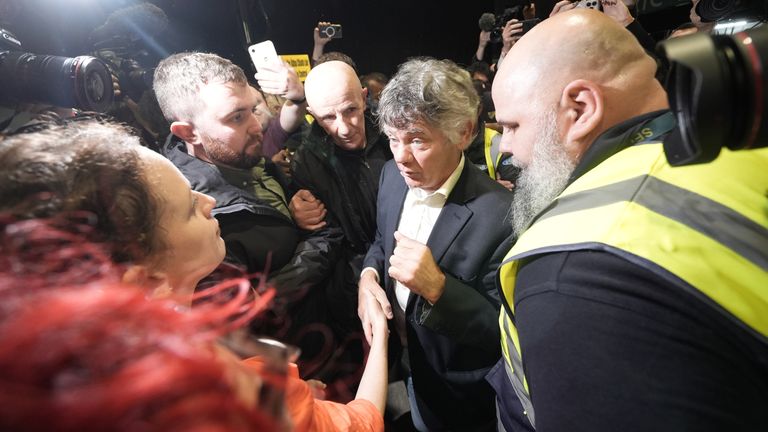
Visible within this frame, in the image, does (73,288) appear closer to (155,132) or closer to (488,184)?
(488,184)

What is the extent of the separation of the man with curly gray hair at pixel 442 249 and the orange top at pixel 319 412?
42cm

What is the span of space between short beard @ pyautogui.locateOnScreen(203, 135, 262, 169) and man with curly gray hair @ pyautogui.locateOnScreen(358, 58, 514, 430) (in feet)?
2.61

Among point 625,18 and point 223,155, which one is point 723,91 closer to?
point 223,155

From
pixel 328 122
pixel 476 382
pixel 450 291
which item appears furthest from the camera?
pixel 328 122

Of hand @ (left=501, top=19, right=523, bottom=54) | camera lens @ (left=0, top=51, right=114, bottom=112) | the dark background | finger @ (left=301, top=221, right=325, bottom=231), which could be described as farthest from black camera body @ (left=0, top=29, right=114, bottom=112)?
hand @ (left=501, top=19, right=523, bottom=54)

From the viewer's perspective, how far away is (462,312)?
4.42 ft

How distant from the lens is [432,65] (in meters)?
1.75

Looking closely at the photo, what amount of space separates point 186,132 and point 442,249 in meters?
1.46

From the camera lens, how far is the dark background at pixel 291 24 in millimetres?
2383

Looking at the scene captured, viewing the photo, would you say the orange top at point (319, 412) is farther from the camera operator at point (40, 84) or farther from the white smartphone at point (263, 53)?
the white smartphone at point (263, 53)

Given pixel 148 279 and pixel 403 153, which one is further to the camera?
pixel 403 153

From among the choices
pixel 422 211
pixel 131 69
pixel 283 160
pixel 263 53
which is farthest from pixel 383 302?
pixel 131 69

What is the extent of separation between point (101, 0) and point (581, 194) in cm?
460

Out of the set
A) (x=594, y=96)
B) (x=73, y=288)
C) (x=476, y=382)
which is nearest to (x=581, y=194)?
(x=594, y=96)
